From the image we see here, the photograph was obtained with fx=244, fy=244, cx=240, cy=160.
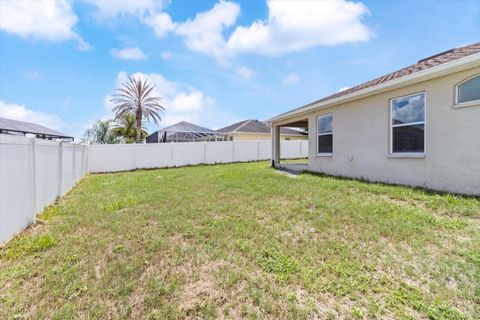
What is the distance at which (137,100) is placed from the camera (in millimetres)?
23422

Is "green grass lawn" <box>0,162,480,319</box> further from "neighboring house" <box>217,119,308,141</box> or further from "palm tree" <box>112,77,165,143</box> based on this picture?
"neighboring house" <box>217,119,308,141</box>

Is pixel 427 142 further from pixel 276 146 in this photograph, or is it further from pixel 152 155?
pixel 152 155

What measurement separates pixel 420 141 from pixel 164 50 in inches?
490

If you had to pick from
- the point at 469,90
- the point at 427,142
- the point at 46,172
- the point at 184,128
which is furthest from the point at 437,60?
the point at 184,128

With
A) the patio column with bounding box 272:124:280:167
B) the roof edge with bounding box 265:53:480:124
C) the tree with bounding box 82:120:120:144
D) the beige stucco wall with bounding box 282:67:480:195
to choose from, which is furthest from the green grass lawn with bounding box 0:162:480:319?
the tree with bounding box 82:120:120:144

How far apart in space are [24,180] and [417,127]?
9352mm

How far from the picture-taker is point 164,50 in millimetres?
13258

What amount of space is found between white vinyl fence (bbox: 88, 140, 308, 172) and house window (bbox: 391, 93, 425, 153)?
1380 cm

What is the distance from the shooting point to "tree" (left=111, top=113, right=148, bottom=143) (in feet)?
95.1

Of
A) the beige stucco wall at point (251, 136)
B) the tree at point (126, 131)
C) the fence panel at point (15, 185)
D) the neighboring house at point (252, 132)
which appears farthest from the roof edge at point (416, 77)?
the tree at point (126, 131)

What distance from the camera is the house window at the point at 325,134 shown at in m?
10.5

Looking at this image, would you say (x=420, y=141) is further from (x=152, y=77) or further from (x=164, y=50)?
(x=152, y=77)

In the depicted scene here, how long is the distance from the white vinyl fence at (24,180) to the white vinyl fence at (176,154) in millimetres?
10463

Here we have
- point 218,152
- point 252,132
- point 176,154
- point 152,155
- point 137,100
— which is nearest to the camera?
point 152,155
